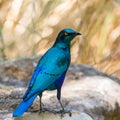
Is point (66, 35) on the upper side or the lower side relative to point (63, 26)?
lower

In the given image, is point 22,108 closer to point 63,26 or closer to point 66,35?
point 66,35

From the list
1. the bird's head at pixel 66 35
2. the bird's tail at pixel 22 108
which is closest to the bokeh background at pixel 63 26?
the bird's head at pixel 66 35

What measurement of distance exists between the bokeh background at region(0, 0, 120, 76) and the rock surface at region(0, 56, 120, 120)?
1.63 metres

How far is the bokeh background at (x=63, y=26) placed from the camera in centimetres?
991

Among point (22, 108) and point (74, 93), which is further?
point (74, 93)

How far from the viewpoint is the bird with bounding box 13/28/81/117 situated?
526cm

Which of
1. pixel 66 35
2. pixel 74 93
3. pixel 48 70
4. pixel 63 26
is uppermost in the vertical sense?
pixel 63 26

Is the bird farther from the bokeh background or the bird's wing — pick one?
the bokeh background

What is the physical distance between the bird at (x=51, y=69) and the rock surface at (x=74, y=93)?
0.28 meters

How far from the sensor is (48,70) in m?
5.37

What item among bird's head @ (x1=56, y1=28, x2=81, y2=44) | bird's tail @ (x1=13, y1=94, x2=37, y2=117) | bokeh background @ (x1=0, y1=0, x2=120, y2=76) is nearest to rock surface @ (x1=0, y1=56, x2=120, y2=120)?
bird's tail @ (x1=13, y1=94, x2=37, y2=117)

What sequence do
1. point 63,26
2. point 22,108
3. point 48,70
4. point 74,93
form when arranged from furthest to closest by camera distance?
point 63,26
point 74,93
point 48,70
point 22,108

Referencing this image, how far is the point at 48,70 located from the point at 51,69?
0.04 m

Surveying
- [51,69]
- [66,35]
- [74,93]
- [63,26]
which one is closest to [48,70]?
[51,69]
